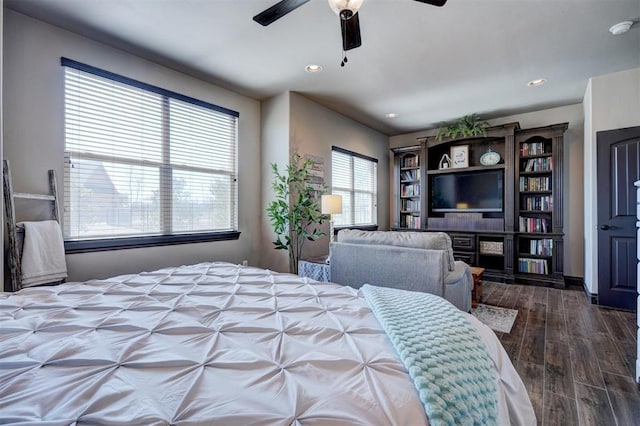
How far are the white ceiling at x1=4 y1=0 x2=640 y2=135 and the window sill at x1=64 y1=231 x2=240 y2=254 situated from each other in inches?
72.8

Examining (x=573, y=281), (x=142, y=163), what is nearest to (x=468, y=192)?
(x=573, y=281)

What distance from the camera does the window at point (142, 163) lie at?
2633 millimetres

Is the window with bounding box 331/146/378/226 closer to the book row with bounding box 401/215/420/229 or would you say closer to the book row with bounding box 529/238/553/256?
the book row with bounding box 401/215/420/229

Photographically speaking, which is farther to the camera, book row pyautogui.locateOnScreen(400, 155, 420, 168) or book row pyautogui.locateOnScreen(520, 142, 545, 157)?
book row pyautogui.locateOnScreen(400, 155, 420, 168)

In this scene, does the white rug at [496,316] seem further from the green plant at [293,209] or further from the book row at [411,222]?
the book row at [411,222]

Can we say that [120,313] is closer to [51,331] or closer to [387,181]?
[51,331]

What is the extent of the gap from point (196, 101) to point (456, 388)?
371cm

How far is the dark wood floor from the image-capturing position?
1.67 m

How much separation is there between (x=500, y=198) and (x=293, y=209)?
3.48 metres

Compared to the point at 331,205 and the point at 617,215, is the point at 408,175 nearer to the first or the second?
the point at 331,205

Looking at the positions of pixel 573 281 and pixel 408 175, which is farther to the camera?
pixel 408 175

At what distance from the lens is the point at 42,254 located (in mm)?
2291

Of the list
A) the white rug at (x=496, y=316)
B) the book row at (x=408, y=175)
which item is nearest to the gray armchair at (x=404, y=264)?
the white rug at (x=496, y=316)

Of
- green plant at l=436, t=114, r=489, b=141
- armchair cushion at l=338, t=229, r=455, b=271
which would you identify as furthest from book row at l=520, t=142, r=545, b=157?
armchair cushion at l=338, t=229, r=455, b=271
